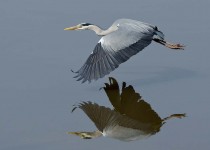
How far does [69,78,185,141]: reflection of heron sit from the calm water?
0.08 metres

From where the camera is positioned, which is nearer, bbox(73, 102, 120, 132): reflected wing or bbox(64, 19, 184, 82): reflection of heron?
bbox(73, 102, 120, 132): reflected wing

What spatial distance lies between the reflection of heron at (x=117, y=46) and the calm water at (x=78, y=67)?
154mm

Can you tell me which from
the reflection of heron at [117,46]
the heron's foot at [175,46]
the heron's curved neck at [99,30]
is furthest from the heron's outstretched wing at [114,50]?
the heron's curved neck at [99,30]

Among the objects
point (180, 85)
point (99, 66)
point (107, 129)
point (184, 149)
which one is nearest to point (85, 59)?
point (99, 66)

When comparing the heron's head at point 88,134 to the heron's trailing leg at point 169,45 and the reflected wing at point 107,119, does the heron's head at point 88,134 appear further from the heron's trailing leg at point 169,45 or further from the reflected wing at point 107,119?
the heron's trailing leg at point 169,45

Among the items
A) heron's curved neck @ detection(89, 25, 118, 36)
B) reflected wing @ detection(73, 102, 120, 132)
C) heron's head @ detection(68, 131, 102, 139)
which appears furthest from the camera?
heron's curved neck @ detection(89, 25, 118, 36)

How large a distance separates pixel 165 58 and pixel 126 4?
1.71 meters

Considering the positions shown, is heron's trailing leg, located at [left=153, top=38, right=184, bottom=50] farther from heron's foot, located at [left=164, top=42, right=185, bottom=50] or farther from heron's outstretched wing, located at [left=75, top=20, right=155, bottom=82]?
heron's outstretched wing, located at [left=75, top=20, right=155, bottom=82]

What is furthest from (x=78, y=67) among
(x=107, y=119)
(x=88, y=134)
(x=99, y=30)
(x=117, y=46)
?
(x=88, y=134)

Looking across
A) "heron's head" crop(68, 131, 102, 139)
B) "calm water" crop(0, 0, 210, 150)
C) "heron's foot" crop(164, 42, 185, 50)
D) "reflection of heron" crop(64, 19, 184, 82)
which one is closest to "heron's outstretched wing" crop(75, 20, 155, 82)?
"reflection of heron" crop(64, 19, 184, 82)

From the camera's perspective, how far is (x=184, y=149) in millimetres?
4805

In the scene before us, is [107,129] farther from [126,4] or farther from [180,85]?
[126,4]

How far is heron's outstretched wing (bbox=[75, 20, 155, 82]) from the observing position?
6.10 meters

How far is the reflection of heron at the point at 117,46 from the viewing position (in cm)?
611
